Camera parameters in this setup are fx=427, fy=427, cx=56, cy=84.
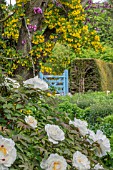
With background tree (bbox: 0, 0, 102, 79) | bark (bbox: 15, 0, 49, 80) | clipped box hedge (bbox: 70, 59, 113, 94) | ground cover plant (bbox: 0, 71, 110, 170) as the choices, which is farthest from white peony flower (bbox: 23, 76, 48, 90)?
clipped box hedge (bbox: 70, 59, 113, 94)

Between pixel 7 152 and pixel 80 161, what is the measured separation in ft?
1.03

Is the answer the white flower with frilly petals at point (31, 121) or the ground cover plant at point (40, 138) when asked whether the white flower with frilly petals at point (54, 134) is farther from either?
the white flower with frilly petals at point (31, 121)

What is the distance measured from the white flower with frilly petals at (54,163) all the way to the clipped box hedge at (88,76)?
11.1m

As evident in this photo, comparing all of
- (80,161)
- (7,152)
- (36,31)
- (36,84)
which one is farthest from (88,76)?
(7,152)

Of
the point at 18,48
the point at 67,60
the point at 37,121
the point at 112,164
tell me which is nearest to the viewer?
the point at 37,121

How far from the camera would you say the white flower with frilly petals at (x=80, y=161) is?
1.68 m

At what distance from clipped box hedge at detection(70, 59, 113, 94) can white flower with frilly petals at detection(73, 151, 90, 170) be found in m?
11.0

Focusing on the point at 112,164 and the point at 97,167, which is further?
the point at 112,164

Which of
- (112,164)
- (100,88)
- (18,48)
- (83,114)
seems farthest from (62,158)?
(100,88)

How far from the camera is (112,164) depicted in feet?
10.0

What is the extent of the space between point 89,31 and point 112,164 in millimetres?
4342

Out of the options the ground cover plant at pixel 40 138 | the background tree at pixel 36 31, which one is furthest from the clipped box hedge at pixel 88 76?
the ground cover plant at pixel 40 138

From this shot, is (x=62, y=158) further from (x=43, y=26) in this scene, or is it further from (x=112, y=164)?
(x=43, y=26)

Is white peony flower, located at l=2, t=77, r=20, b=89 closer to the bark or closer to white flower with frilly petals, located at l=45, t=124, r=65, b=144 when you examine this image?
white flower with frilly petals, located at l=45, t=124, r=65, b=144
